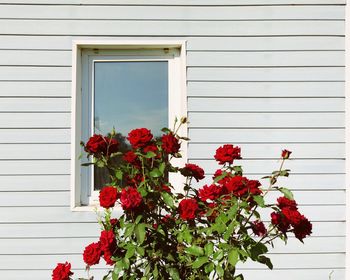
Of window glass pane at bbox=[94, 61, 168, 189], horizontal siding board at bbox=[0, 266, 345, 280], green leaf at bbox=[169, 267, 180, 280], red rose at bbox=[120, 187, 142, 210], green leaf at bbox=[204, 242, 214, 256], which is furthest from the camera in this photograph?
window glass pane at bbox=[94, 61, 168, 189]

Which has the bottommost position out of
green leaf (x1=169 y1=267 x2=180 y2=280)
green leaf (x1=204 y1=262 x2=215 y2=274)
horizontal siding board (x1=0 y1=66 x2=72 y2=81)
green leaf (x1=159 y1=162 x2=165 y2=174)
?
green leaf (x1=169 y1=267 x2=180 y2=280)

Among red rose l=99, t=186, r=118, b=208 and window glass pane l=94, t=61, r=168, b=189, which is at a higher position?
window glass pane l=94, t=61, r=168, b=189

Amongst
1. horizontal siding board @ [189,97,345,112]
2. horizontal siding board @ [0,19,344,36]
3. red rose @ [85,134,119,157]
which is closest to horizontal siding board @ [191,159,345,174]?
horizontal siding board @ [189,97,345,112]

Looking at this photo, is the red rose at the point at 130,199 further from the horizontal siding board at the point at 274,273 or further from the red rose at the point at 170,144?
the horizontal siding board at the point at 274,273

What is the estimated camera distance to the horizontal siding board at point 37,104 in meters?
3.46

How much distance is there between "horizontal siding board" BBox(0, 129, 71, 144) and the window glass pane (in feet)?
1.19

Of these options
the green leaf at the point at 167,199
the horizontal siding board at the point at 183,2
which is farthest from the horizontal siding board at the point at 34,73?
the green leaf at the point at 167,199

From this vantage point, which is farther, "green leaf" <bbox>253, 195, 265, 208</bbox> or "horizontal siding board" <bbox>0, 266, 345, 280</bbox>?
"horizontal siding board" <bbox>0, 266, 345, 280</bbox>

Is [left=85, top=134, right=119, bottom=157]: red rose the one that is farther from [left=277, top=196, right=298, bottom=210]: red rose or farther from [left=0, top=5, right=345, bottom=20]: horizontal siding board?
[left=0, top=5, right=345, bottom=20]: horizontal siding board

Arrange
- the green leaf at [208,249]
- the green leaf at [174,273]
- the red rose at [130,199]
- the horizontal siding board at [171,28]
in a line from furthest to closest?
the horizontal siding board at [171,28], the green leaf at [174,273], the green leaf at [208,249], the red rose at [130,199]

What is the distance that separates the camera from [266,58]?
3559 millimetres

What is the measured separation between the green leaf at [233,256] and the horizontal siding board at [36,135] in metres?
1.89

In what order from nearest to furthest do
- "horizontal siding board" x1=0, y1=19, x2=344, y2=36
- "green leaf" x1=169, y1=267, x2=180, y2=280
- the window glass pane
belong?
"green leaf" x1=169, y1=267, x2=180, y2=280
"horizontal siding board" x1=0, y1=19, x2=344, y2=36
the window glass pane

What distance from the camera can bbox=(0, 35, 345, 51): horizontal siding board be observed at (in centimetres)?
349
